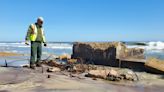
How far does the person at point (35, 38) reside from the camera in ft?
37.4

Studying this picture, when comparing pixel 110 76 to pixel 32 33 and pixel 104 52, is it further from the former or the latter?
pixel 104 52

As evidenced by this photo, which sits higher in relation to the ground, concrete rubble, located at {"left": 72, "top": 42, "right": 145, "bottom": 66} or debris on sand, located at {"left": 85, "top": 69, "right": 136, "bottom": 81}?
concrete rubble, located at {"left": 72, "top": 42, "right": 145, "bottom": 66}

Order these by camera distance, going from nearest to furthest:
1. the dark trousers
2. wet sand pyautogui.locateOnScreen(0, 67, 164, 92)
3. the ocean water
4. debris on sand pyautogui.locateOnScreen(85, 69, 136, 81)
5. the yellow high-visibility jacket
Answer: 1. wet sand pyautogui.locateOnScreen(0, 67, 164, 92)
2. debris on sand pyautogui.locateOnScreen(85, 69, 136, 81)
3. the yellow high-visibility jacket
4. the dark trousers
5. the ocean water

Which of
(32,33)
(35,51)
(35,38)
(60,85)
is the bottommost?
(60,85)

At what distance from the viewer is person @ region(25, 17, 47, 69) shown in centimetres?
1139

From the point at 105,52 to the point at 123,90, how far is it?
5916 millimetres

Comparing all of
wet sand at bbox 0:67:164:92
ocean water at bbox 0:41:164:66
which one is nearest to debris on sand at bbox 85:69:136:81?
wet sand at bbox 0:67:164:92

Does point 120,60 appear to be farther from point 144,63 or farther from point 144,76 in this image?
point 144,76

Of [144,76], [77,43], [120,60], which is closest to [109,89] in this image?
[144,76]

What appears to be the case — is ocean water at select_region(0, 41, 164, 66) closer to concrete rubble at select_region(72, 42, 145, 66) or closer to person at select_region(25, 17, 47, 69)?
person at select_region(25, 17, 47, 69)

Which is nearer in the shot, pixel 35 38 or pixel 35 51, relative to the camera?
pixel 35 38

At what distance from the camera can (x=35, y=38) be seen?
1158cm

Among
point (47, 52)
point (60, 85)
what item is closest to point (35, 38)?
point (60, 85)

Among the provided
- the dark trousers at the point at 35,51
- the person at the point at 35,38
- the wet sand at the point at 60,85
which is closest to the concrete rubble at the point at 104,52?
the person at the point at 35,38
